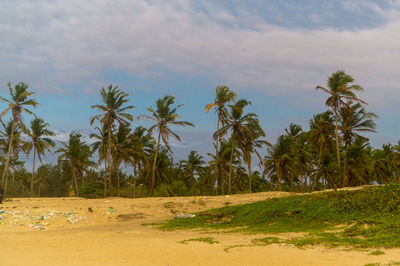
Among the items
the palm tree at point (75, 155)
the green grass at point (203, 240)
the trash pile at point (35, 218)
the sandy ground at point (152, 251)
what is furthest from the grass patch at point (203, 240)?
the palm tree at point (75, 155)

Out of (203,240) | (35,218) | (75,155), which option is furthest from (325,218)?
(75,155)

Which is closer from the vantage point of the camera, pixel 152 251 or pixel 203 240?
pixel 152 251

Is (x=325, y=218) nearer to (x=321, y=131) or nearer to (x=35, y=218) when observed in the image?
(x=35, y=218)

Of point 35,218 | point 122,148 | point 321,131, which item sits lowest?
point 35,218

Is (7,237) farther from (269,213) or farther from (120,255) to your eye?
(269,213)

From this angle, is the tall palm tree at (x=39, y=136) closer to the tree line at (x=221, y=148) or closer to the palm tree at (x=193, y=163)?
the tree line at (x=221, y=148)

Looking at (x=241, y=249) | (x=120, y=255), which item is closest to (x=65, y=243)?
(x=120, y=255)

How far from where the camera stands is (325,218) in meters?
12.3

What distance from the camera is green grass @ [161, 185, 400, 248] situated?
31.4ft

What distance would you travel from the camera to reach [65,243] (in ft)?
32.7

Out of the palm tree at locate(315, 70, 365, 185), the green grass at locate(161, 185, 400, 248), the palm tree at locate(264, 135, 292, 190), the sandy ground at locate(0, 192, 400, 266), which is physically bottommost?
the sandy ground at locate(0, 192, 400, 266)

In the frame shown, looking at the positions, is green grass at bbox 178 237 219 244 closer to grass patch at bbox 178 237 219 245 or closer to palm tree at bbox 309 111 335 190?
grass patch at bbox 178 237 219 245

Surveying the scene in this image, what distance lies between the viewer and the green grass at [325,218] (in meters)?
9.57

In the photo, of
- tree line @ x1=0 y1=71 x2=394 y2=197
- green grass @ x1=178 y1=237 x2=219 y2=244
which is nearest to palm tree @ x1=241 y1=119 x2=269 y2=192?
tree line @ x1=0 y1=71 x2=394 y2=197
